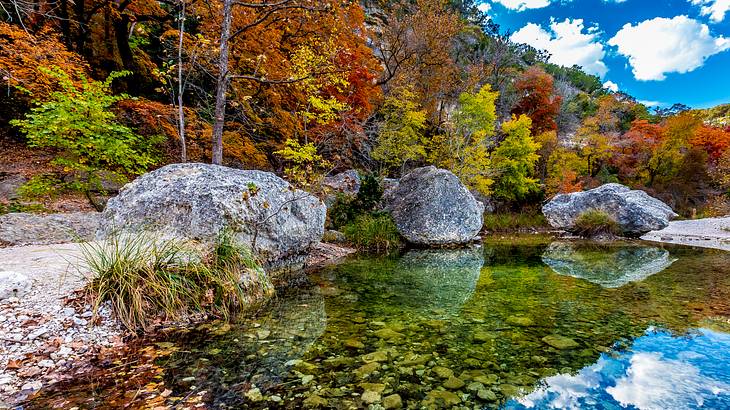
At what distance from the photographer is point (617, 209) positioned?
18.0m

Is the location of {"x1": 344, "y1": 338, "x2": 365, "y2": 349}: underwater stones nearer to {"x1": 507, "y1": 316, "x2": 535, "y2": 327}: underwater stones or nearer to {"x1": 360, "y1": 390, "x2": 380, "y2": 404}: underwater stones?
{"x1": 360, "y1": 390, "x2": 380, "y2": 404}: underwater stones

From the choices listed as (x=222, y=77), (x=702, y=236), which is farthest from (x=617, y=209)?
(x=222, y=77)

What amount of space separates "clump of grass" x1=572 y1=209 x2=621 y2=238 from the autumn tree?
19887 mm

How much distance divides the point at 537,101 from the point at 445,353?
39.9 meters

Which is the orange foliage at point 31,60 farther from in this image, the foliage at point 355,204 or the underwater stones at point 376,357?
the underwater stones at point 376,357

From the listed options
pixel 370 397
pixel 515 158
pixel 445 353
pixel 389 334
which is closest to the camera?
pixel 370 397

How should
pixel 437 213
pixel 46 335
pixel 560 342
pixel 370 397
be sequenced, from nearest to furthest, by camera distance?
pixel 370 397 < pixel 46 335 < pixel 560 342 < pixel 437 213

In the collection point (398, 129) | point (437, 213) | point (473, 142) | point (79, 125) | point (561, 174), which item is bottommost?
point (437, 213)

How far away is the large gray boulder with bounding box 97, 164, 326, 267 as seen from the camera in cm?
607

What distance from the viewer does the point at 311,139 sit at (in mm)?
15883

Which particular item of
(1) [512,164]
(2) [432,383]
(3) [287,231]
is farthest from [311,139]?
(1) [512,164]

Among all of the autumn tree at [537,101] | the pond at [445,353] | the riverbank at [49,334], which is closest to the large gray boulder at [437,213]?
the pond at [445,353]

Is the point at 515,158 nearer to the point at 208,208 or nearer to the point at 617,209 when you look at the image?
the point at 617,209

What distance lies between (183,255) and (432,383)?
13.8 feet
